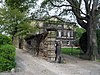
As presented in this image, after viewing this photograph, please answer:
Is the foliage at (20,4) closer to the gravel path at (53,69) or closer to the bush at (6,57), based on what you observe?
the gravel path at (53,69)

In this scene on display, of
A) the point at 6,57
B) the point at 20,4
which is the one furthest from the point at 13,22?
the point at 6,57

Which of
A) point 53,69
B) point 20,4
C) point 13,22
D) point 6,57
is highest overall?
point 20,4

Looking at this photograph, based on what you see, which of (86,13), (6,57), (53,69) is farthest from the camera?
(86,13)

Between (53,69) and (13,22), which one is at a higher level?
(13,22)

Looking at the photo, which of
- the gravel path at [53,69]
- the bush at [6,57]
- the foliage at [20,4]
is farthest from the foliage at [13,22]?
the bush at [6,57]

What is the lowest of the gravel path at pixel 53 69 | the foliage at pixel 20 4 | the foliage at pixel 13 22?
the gravel path at pixel 53 69

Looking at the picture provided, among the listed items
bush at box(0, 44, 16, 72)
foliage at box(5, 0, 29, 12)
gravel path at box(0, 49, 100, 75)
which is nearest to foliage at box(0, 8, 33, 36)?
foliage at box(5, 0, 29, 12)

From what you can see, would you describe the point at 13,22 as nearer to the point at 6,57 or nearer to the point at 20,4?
the point at 20,4

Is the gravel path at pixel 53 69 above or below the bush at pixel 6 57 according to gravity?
below

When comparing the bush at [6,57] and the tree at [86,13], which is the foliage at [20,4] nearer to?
the tree at [86,13]

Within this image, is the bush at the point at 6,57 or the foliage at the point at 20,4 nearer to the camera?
the bush at the point at 6,57

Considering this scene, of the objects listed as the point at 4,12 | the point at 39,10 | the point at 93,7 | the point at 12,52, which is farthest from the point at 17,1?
the point at 12,52

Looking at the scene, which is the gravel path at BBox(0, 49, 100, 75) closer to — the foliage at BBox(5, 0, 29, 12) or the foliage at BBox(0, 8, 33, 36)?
the foliage at BBox(5, 0, 29, 12)

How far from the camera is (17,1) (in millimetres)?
18312
